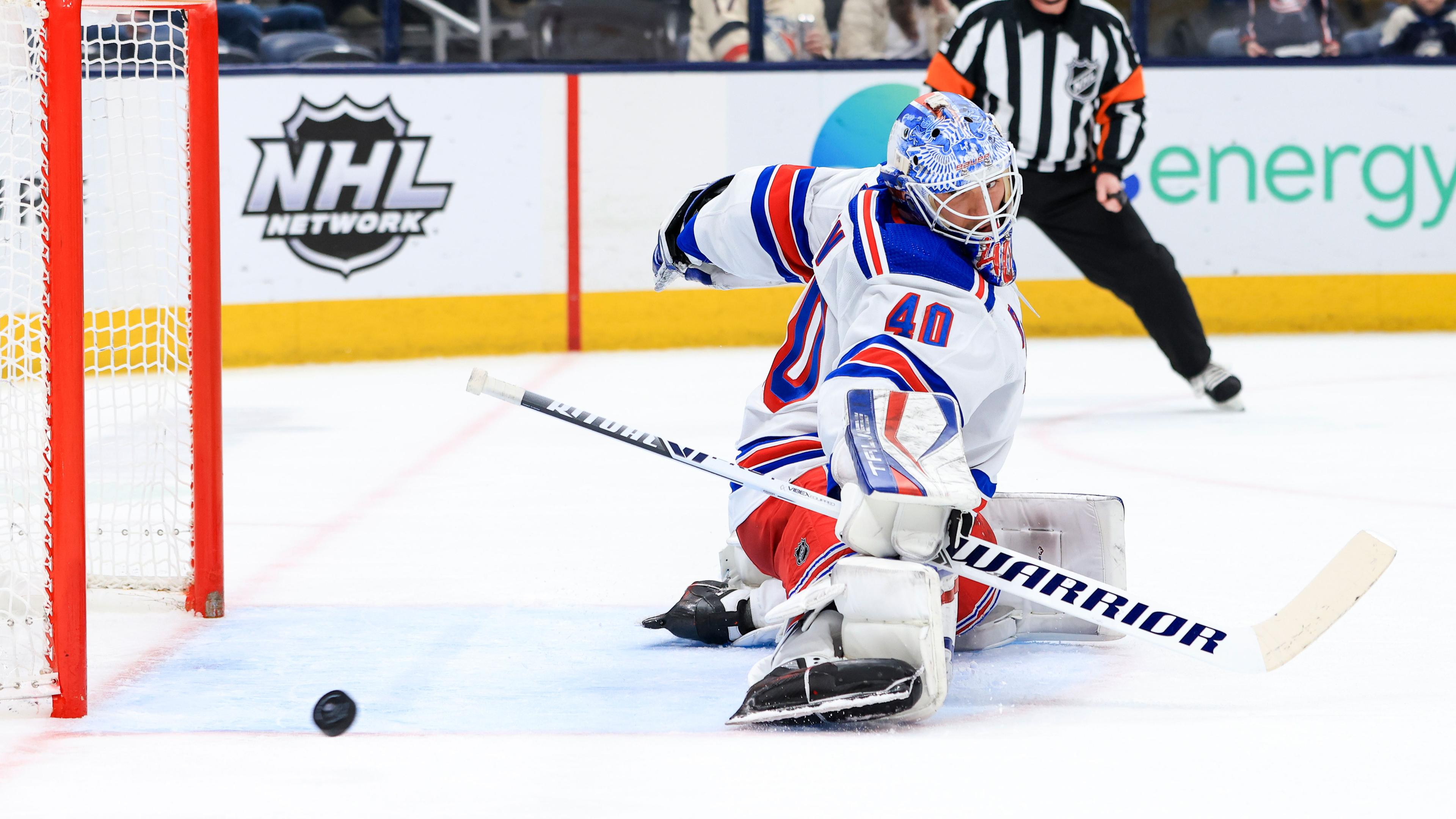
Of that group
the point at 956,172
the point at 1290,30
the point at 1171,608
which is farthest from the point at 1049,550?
the point at 1290,30

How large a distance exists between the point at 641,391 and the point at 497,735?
3.33 metres

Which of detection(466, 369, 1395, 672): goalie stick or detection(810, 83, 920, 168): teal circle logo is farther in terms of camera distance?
detection(810, 83, 920, 168): teal circle logo

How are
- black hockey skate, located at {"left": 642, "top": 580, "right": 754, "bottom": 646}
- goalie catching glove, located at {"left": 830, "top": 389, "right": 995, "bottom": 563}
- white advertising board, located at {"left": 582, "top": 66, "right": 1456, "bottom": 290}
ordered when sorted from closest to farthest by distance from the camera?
goalie catching glove, located at {"left": 830, "top": 389, "right": 995, "bottom": 563} → black hockey skate, located at {"left": 642, "top": 580, "right": 754, "bottom": 646} → white advertising board, located at {"left": 582, "top": 66, "right": 1456, "bottom": 290}

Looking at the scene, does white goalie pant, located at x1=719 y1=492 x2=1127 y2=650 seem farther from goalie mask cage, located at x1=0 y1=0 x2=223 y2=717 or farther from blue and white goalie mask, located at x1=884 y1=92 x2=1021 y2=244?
goalie mask cage, located at x1=0 y1=0 x2=223 y2=717

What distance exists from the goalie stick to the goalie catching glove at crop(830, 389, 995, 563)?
0.11 metres

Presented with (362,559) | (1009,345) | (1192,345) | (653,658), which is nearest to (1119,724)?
(1009,345)

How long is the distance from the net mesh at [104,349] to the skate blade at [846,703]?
0.87m

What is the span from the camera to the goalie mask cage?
2.10 m

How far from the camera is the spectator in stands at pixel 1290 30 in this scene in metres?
6.73

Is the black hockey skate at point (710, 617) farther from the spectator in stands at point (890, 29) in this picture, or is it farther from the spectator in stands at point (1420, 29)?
the spectator in stands at point (1420, 29)

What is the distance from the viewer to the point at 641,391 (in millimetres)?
5422

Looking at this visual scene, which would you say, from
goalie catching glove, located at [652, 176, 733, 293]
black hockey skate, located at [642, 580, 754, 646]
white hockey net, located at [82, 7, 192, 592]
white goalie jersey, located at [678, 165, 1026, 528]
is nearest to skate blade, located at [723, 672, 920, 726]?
white goalie jersey, located at [678, 165, 1026, 528]

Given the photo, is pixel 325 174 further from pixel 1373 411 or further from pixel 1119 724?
pixel 1119 724

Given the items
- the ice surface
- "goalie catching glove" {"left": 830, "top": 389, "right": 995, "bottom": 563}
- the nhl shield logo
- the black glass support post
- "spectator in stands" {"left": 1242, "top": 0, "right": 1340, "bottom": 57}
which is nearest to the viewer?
the ice surface
